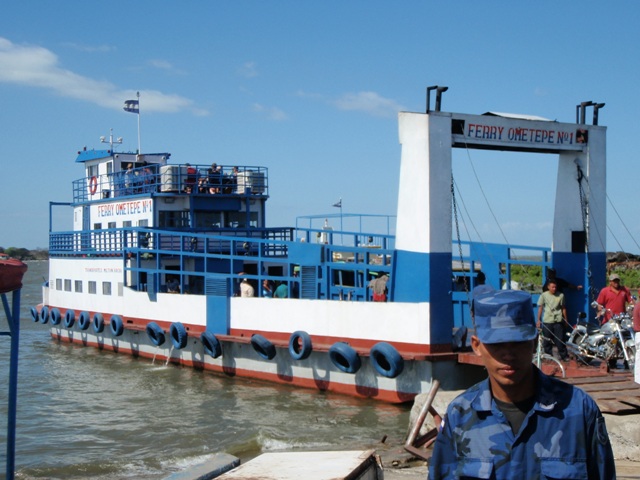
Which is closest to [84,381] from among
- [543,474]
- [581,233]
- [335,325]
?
[335,325]

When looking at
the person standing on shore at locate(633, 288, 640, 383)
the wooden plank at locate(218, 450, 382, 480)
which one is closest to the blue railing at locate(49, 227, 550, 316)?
the person standing on shore at locate(633, 288, 640, 383)

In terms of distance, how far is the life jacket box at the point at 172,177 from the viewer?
2152 centimetres

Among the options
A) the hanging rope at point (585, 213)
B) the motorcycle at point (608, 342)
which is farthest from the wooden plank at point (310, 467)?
the hanging rope at point (585, 213)

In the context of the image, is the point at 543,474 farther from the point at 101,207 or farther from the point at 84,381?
the point at 101,207

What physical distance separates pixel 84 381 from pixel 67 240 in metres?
8.23

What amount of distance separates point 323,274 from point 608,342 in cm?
577

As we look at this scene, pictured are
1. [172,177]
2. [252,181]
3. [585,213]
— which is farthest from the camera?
[252,181]

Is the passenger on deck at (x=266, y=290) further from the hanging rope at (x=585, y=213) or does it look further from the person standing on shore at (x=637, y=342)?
the person standing on shore at (x=637, y=342)

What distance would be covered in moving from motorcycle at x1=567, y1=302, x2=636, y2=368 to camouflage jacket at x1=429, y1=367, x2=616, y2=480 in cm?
875

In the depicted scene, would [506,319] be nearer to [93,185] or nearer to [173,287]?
[173,287]

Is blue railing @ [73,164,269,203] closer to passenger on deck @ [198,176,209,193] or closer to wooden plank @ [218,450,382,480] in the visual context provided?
passenger on deck @ [198,176,209,193]

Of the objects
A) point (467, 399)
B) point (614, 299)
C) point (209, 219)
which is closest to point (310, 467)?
point (467, 399)

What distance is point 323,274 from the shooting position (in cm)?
1555

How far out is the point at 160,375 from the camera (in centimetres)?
1777
